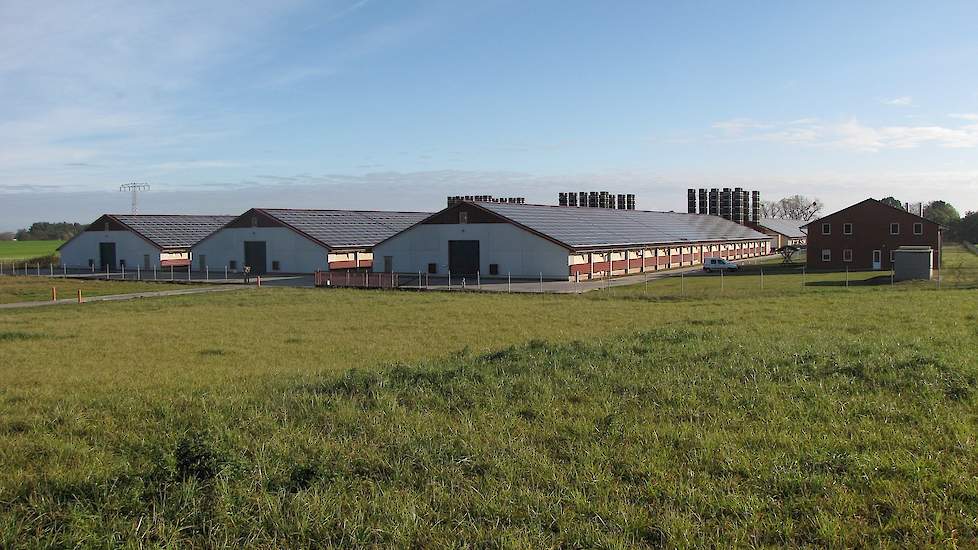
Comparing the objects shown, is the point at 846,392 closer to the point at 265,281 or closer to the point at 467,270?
the point at 467,270

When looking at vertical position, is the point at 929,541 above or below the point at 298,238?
below

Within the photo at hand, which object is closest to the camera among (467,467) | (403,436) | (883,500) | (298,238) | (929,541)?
(929,541)

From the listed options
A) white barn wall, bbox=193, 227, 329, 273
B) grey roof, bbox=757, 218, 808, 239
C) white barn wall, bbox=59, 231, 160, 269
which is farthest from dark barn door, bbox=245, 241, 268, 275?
grey roof, bbox=757, 218, 808, 239

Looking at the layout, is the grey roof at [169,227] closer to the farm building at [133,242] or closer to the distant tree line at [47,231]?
the farm building at [133,242]

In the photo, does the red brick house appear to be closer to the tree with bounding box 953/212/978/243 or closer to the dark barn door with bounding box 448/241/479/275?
the dark barn door with bounding box 448/241/479/275

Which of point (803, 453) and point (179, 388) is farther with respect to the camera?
point (179, 388)

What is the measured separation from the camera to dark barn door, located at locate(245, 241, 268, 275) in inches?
2616

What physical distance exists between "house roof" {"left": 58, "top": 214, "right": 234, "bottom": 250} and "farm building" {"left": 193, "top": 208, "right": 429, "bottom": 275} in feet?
20.8

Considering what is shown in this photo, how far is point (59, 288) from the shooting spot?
2041 inches

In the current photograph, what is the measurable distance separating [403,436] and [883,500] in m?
5.40

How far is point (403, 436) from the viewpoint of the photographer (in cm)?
941

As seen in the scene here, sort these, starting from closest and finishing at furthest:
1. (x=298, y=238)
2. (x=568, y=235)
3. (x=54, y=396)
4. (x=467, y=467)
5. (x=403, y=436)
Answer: (x=467, y=467)
(x=403, y=436)
(x=54, y=396)
(x=568, y=235)
(x=298, y=238)

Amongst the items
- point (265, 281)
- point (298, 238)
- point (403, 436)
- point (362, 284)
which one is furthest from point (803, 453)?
point (298, 238)

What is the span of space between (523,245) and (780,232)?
7913 centimetres
